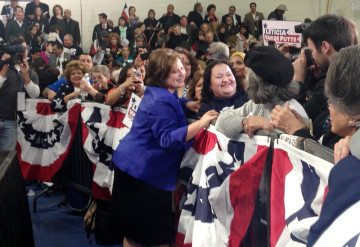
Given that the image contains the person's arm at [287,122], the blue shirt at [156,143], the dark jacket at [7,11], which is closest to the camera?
the person's arm at [287,122]

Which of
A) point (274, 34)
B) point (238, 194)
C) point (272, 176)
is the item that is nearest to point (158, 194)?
point (238, 194)

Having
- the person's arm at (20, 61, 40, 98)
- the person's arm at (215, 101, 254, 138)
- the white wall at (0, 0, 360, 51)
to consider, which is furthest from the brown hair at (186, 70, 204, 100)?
the white wall at (0, 0, 360, 51)

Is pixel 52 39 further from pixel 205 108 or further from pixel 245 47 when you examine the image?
pixel 205 108

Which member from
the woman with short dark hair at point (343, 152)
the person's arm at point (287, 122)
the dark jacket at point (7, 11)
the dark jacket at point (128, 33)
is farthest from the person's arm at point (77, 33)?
the woman with short dark hair at point (343, 152)

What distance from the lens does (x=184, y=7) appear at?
15.4 m

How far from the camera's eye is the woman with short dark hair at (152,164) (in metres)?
3.04

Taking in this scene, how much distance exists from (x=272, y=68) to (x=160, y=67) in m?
1.01

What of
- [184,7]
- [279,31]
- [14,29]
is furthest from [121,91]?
[184,7]

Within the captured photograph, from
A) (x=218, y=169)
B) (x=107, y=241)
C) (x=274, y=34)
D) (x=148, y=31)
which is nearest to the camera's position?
(x=218, y=169)

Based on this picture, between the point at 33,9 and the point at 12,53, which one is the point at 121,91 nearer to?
the point at 12,53

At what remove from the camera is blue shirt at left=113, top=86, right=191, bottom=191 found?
2.97m

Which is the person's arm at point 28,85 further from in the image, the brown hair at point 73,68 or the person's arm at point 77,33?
the person's arm at point 77,33

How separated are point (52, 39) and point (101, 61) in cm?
129

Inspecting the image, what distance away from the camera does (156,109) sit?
3010mm
